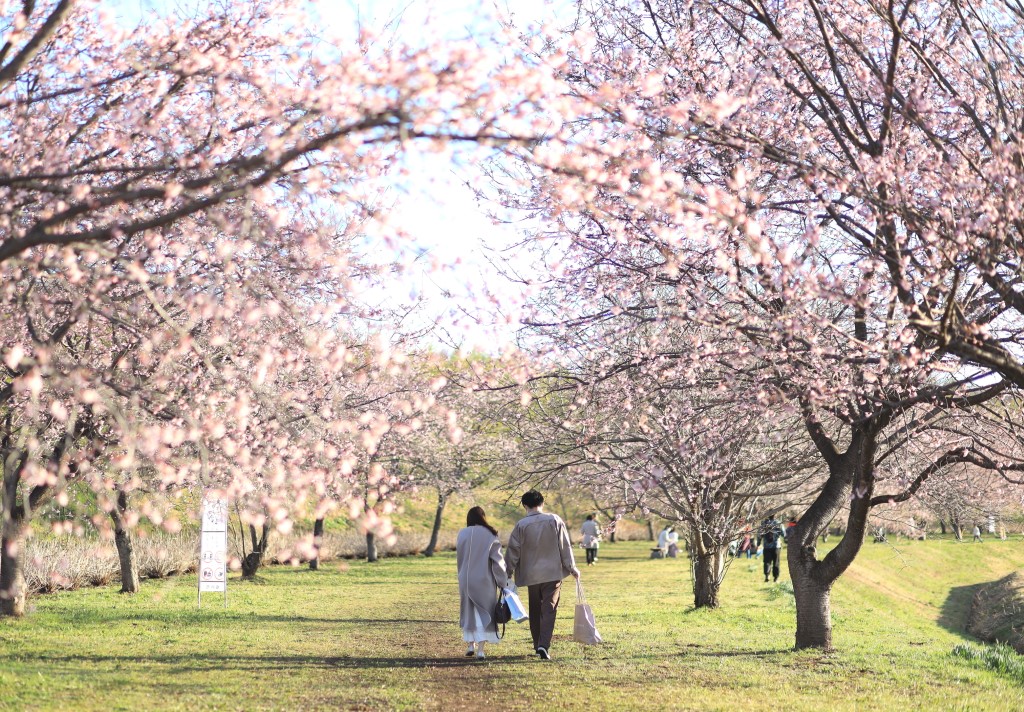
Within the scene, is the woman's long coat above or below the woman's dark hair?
below

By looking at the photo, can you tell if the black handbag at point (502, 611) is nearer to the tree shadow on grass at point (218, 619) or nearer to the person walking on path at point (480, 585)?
the person walking on path at point (480, 585)

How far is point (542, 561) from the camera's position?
11359 mm

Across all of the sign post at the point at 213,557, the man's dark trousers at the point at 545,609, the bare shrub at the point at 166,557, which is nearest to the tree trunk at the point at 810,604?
the man's dark trousers at the point at 545,609

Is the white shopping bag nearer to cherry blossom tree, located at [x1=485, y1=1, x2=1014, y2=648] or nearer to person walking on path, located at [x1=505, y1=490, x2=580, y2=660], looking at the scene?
person walking on path, located at [x1=505, y1=490, x2=580, y2=660]

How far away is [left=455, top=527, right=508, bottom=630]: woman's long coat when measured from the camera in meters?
11.5

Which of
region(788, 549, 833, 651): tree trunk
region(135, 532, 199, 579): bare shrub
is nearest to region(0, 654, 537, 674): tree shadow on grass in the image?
region(788, 549, 833, 651): tree trunk

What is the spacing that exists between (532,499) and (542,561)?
746mm

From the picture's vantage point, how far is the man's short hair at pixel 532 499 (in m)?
11.4

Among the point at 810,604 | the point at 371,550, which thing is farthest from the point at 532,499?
the point at 371,550

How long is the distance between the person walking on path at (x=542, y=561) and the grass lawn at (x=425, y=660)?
0.43 metres

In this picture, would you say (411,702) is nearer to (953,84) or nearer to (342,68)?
(342,68)

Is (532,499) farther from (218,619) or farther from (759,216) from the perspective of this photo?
(218,619)

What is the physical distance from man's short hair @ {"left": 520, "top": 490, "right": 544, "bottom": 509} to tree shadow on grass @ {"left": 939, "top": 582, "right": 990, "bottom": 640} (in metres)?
22.0

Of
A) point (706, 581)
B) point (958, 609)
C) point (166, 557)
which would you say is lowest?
point (958, 609)
